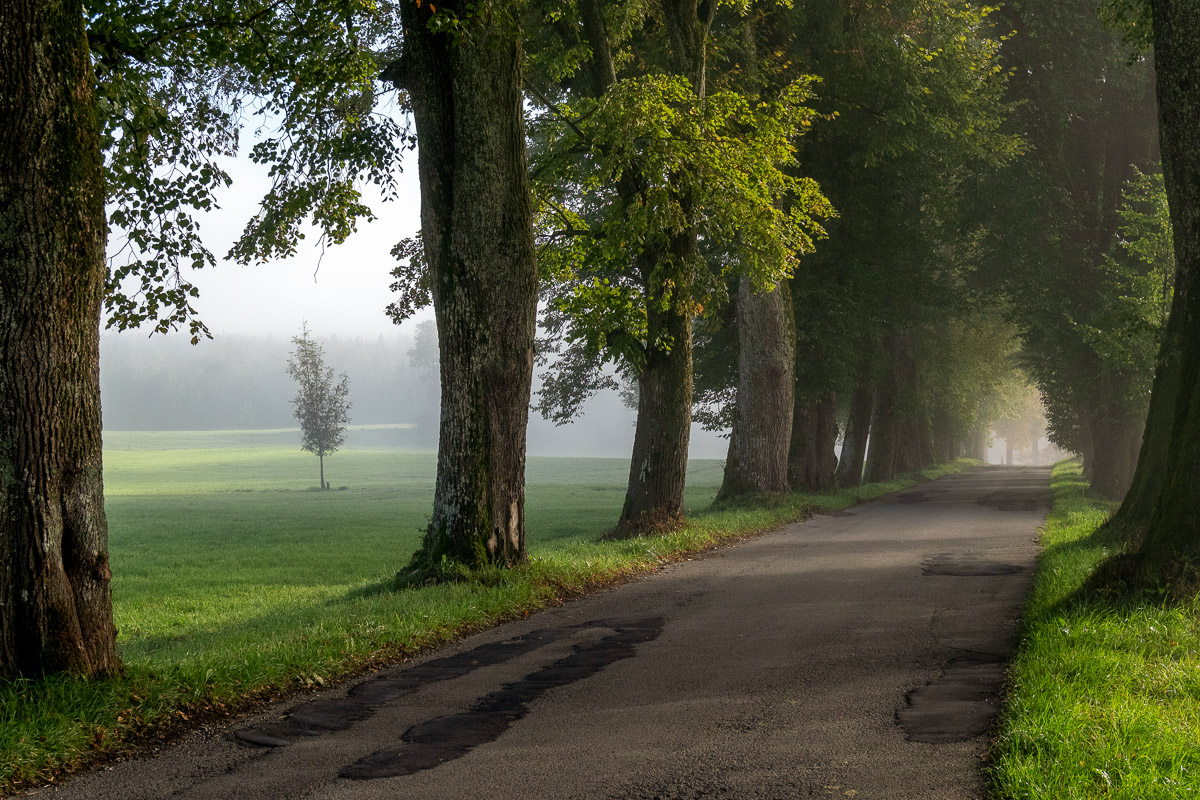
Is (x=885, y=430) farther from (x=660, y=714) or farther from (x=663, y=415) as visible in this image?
(x=660, y=714)

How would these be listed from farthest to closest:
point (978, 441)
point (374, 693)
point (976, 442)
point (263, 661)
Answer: point (978, 441) → point (976, 442) → point (263, 661) → point (374, 693)

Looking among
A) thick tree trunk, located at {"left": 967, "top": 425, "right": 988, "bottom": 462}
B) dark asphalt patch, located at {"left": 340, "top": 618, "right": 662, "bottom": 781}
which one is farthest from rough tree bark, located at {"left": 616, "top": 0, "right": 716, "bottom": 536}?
thick tree trunk, located at {"left": 967, "top": 425, "right": 988, "bottom": 462}

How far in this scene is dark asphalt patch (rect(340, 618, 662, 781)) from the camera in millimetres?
5070

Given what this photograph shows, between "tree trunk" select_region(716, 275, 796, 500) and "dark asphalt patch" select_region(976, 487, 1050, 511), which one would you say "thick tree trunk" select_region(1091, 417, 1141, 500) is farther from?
"tree trunk" select_region(716, 275, 796, 500)

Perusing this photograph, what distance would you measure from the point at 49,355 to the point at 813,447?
25195mm

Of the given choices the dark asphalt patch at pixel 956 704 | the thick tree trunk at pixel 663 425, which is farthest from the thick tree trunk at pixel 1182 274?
the thick tree trunk at pixel 663 425

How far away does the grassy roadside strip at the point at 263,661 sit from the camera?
17.3 ft

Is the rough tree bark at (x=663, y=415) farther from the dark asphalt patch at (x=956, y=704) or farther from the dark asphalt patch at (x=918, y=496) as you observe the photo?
the dark asphalt patch at (x=918, y=496)

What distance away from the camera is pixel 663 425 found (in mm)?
16516

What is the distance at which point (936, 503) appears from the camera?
26.5m

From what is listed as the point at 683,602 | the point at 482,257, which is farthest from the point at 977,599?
the point at 482,257

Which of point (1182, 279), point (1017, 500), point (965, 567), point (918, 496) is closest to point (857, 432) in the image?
point (918, 496)

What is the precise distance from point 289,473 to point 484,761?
79889mm

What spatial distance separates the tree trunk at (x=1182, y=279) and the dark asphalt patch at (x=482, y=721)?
448cm
